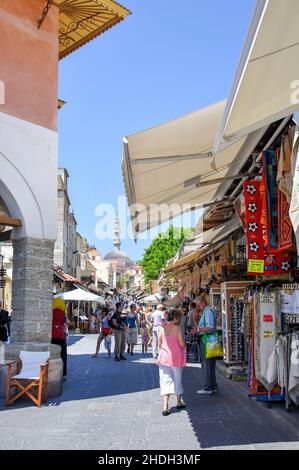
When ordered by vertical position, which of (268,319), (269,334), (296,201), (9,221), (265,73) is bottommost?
(269,334)

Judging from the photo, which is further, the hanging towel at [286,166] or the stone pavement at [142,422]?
the stone pavement at [142,422]

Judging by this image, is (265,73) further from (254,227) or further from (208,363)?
Result: (208,363)

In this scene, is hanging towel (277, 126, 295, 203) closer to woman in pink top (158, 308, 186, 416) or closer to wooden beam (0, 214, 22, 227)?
woman in pink top (158, 308, 186, 416)

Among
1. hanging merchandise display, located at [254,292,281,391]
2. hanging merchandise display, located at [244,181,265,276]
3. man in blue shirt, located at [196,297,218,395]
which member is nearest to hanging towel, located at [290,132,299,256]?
hanging merchandise display, located at [244,181,265,276]

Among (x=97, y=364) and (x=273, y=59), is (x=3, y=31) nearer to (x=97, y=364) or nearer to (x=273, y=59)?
(x=273, y=59)

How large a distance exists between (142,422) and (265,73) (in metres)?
4.49

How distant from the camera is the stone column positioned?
8234 millimetres

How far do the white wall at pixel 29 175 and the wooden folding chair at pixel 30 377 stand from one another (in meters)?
1.94

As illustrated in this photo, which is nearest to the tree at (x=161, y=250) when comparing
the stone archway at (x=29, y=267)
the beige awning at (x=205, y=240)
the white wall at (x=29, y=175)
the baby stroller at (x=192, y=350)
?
the baby stroller at (x=192, y=350)

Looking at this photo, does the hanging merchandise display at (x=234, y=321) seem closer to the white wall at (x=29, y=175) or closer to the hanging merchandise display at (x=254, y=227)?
the hanging merchandise display at (x=254, y=227)

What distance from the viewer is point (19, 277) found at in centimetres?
838

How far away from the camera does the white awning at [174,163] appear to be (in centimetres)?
679

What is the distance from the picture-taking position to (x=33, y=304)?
830 centimetres

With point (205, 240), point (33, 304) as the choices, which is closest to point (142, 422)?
point (33, 304)
